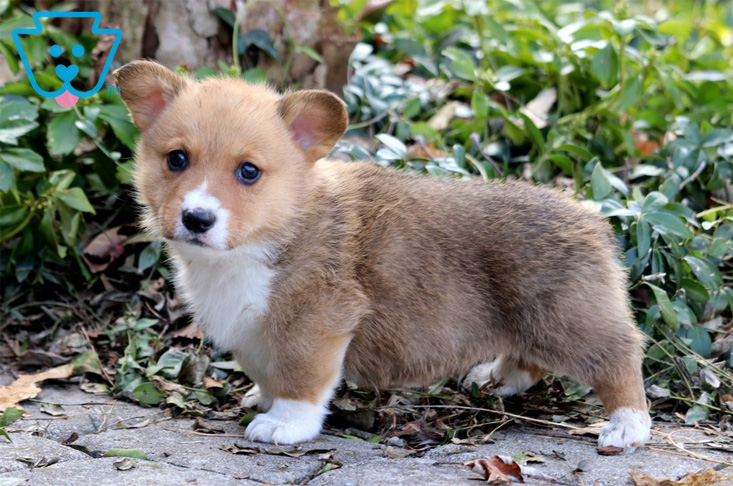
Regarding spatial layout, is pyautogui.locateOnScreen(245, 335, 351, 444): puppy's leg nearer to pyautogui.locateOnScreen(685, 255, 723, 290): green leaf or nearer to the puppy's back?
the puppy's back

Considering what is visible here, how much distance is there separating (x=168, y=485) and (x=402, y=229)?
171 centimetres

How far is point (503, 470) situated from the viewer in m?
3.80

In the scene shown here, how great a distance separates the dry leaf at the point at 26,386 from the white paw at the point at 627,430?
120 inches

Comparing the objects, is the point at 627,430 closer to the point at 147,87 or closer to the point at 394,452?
the point at 394,452

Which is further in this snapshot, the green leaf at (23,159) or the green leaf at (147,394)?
the green leaf at (23,159)

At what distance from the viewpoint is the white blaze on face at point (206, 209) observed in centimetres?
389

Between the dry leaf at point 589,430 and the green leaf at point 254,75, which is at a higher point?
the green leaf at point 254,75

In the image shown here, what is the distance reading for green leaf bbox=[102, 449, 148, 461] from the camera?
4.00 meters

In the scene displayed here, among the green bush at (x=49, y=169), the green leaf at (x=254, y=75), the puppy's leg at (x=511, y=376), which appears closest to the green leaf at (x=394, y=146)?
the green leaf at (x=254, y=75)

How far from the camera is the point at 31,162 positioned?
210 inches

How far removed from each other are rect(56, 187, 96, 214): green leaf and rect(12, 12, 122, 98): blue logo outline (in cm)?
64

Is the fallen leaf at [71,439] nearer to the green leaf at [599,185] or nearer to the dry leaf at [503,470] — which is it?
the dry leaf at [503,470]

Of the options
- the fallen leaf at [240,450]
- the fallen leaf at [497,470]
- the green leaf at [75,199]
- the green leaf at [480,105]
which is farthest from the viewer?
the green leaf at [480,105]

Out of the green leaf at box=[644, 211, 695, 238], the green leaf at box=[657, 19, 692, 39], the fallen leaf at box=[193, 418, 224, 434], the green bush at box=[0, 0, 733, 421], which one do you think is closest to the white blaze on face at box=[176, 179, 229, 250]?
the fallen leaf at box=[193, 418, 224, 434]
